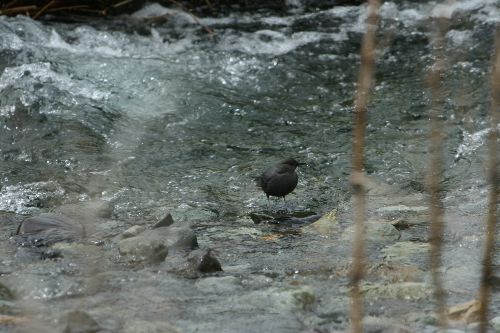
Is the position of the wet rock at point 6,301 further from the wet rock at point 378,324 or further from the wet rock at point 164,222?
the wet rock at point 378,324

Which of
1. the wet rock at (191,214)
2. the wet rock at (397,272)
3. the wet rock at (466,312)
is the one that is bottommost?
the wet rock at (191,214)

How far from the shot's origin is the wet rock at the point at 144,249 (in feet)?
12.2

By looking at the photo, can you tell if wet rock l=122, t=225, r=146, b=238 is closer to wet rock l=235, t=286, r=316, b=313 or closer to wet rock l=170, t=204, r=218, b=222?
wet rock l=170, t=204, r=218, b=222

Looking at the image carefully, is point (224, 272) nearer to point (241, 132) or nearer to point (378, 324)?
point (378, 324)

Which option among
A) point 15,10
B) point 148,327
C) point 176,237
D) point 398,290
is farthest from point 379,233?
point 15,10

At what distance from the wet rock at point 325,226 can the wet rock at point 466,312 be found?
133cm

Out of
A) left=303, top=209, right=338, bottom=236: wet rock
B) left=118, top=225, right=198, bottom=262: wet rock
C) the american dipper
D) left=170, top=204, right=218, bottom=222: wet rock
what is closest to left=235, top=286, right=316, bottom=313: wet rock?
left=118, top=225, right=198, bottom=262: wet rock

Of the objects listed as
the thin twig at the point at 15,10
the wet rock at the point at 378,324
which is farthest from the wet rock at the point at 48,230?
the thin twig at the point at 15,10

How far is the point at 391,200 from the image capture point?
499cm

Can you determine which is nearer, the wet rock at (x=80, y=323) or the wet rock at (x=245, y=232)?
the wet rock at (x=80, y=323)

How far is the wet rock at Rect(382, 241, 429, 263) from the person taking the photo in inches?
150

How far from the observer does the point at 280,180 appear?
15.7 ft

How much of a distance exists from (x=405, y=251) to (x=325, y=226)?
630 mm

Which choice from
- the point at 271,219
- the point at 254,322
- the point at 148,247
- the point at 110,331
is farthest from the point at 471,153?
the point at 110,331
